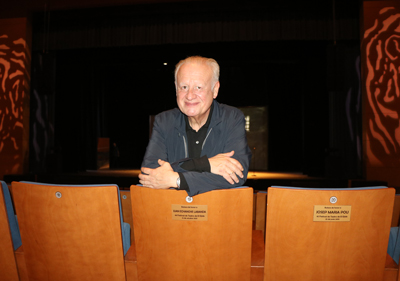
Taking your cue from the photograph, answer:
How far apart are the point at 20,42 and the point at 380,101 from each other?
7962 millimetres

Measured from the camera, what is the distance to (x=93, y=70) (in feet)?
28.1

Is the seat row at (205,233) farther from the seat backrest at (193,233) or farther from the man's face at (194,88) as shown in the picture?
the man's face at (194,88)

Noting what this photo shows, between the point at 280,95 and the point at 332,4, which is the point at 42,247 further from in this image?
the point at 280,95

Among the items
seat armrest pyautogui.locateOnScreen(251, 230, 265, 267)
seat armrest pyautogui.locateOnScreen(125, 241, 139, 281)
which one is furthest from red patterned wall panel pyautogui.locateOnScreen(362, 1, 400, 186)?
seat armrest pyautogui.locateOnScreen(125, 241, 139, 281)

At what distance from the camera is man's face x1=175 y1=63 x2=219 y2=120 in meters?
1.62

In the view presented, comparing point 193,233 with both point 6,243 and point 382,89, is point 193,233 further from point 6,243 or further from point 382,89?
point 382,89

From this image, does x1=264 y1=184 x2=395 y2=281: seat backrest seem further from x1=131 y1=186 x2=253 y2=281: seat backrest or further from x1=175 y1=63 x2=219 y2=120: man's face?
x1=175 y1=63 x2=219 y2=120: man's face

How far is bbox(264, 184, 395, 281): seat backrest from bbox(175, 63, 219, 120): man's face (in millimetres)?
825

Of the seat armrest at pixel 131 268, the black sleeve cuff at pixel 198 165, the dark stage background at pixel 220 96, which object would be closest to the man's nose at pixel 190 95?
the black sleeve cuff at pixel 198 165

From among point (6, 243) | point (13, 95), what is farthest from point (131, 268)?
point (13, 95)

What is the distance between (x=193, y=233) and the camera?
101 cm

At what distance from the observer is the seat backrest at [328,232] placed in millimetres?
948

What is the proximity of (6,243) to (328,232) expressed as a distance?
1.35 meters

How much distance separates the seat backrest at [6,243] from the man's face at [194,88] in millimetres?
1010
